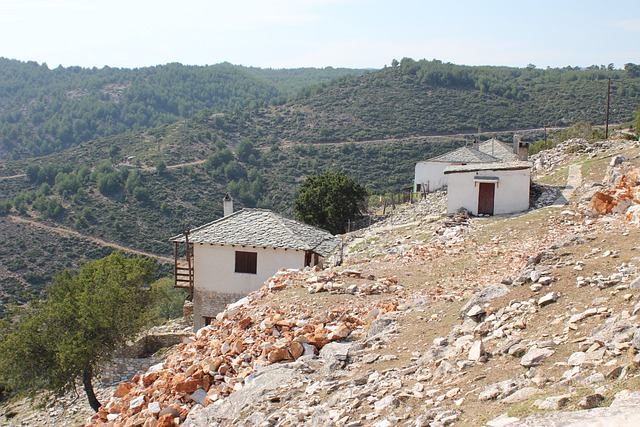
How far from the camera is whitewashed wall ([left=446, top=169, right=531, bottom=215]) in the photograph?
2459 centimetres

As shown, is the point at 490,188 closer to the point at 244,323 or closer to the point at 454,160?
the point at 454,160

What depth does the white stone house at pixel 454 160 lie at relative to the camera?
36219mm

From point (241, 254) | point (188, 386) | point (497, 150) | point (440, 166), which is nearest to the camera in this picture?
point (188, 386)

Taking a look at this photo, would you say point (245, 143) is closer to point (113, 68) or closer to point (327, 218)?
point (327, 218)

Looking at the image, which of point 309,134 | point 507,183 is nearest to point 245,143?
point 309,134

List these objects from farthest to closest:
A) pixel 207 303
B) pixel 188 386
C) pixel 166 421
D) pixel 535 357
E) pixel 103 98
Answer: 1. pixel 103 98
2. pixel 207 303
3. pixel 188 386
4. pixel 166 421
5. pixel 535 357

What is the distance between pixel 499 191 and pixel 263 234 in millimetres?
8940

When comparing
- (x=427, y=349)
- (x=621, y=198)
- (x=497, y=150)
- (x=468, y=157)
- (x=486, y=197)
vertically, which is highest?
(x=497, y=150)

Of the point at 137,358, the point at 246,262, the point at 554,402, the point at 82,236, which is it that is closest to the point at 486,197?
the point at 246,262

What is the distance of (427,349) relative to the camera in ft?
32.3

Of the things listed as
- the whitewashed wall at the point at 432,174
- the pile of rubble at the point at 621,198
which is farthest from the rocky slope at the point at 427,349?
the whitewashed wall at the point at 432,174

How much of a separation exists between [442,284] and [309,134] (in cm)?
6319

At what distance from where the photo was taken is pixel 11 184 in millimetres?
67188

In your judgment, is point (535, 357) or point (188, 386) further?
point (188, 386)
